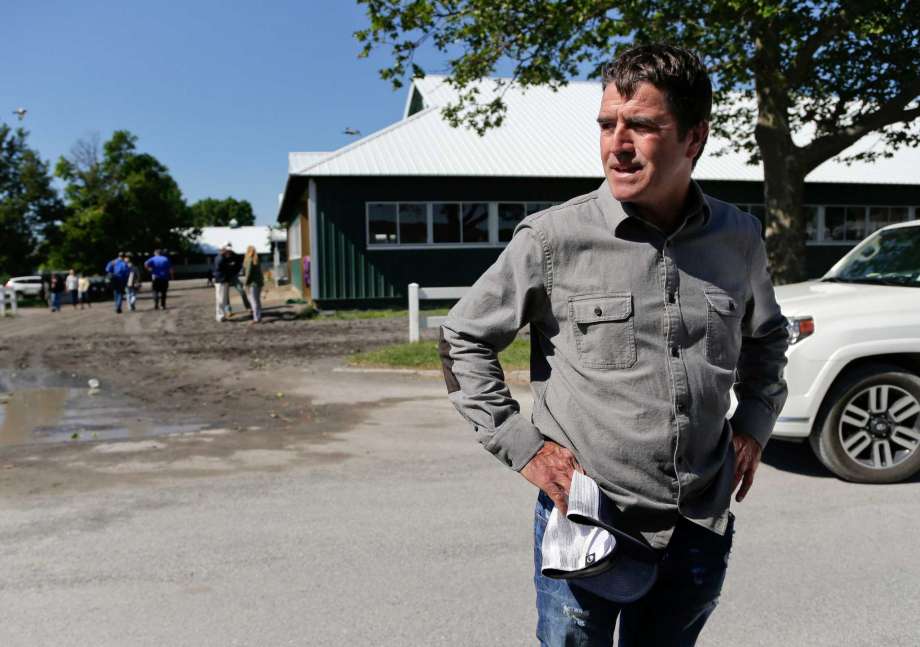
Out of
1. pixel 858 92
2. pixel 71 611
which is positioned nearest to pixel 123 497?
pixel 71 611

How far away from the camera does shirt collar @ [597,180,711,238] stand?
1.93 metres

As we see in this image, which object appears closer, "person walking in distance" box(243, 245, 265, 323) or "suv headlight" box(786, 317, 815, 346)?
"suv headlight" box(786, 317, 815, 346)

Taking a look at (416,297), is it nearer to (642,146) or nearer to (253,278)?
(253,278)

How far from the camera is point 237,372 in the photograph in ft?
37.1

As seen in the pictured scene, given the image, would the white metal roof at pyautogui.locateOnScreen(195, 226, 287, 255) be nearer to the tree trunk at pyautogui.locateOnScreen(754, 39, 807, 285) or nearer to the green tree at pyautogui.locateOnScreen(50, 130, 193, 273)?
the green tree at pyautogui.locateOnScreen(50, 130, 193, 273)

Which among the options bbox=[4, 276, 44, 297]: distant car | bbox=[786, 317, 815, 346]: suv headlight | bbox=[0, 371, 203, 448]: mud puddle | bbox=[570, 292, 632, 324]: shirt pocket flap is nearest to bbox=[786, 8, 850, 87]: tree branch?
bbox=[786, 317, 815, 346]: suv headlight

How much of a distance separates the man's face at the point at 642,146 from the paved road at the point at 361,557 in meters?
2.23

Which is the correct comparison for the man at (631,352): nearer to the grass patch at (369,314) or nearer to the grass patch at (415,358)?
the grass patch at (415,358)

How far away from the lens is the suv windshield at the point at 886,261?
602cm

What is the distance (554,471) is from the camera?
1864 millimetres

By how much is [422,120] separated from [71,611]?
21.8 meters

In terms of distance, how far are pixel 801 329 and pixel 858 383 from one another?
530 mm

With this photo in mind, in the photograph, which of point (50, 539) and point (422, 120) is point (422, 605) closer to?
point (50, 539)

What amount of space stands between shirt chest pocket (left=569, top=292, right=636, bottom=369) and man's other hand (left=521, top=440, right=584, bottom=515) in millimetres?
223
